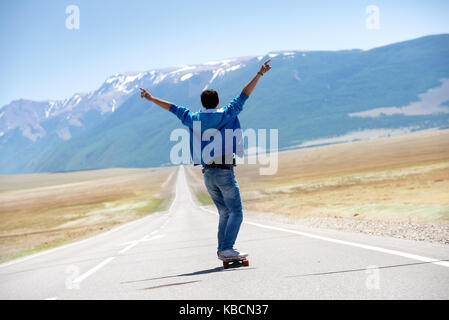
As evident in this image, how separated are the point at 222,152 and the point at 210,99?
0.80 metres

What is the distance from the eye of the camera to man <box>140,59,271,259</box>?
21.0 feet

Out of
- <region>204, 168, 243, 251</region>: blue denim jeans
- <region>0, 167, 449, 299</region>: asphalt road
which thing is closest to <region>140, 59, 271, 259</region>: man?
<region>204, 168, 243, 251</region>: blue denim jeans

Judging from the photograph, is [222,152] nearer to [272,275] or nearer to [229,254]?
[229,254]

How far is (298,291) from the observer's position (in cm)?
484

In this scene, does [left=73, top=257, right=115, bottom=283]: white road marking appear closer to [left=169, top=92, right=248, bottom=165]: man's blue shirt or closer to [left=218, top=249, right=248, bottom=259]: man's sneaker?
[left=218, top=249, right=248, bottom=259]: man's sneaker

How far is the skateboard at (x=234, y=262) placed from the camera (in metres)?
6.69

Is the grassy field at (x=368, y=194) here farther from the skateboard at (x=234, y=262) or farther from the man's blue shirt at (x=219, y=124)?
the man's blue shirt at (x=219, y=124)

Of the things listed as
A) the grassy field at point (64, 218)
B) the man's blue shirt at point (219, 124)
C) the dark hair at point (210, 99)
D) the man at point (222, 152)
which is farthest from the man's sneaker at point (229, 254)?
the grassy field at point (64, 218)

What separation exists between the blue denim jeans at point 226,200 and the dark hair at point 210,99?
934 millimetres

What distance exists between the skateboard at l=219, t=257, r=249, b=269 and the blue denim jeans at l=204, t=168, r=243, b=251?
0.18m

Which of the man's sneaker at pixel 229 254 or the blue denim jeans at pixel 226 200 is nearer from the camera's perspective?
the blue denim jeans at pixel 226 200

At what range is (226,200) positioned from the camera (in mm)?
6602

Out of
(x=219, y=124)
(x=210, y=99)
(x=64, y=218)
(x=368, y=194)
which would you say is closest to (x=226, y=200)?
(x=219, y=124)
